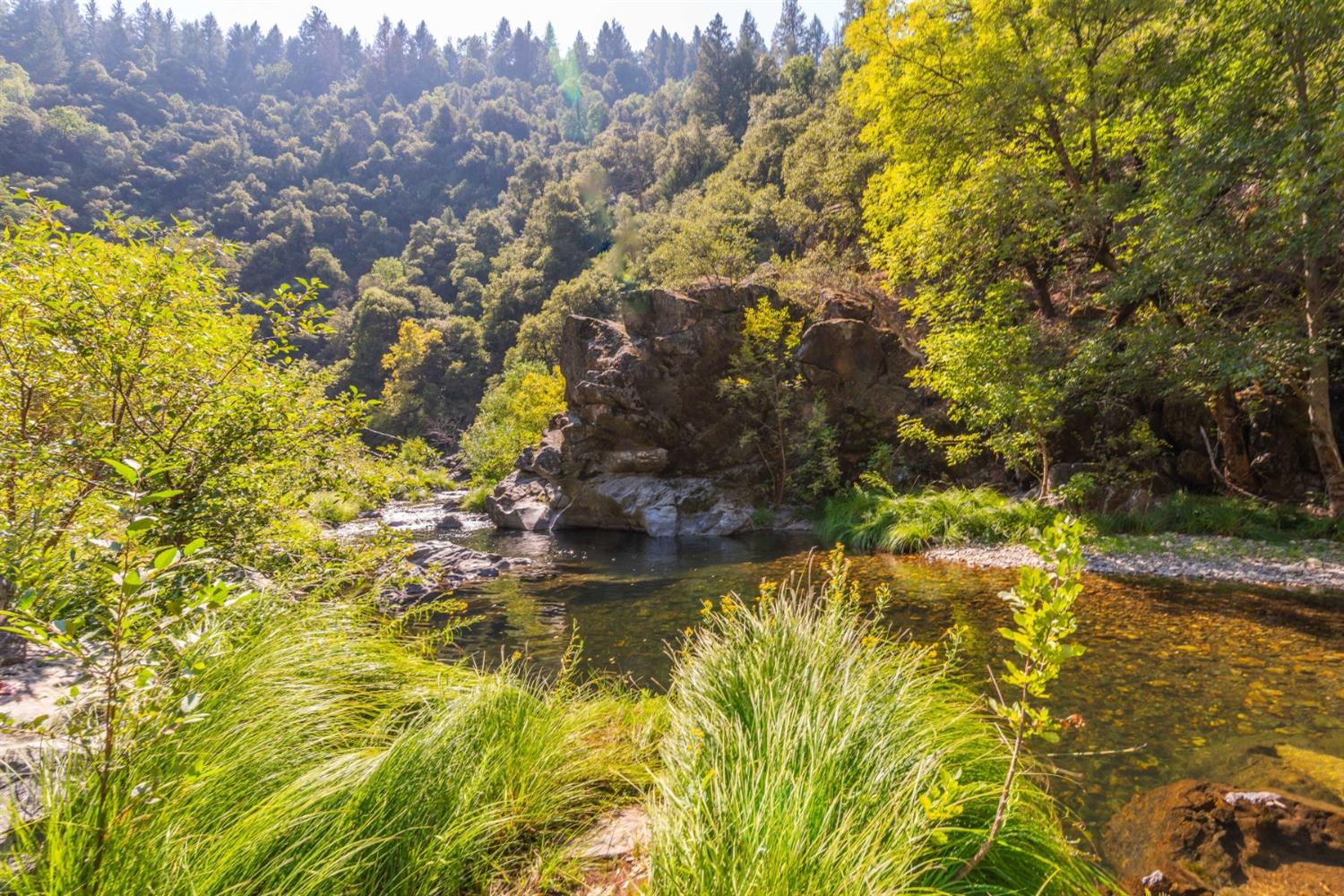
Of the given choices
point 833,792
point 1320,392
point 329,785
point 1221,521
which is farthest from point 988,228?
point 329,785

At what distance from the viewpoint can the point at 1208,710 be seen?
4.31 m

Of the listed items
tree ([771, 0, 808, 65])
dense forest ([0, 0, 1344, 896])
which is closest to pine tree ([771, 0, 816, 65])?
tree ([771, 0, 808, 65])

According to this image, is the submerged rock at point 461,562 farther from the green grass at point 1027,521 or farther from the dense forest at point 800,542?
the green grass at point 1027,521

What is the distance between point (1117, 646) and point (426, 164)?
108 metres

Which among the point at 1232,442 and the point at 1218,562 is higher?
the point at 1232,442

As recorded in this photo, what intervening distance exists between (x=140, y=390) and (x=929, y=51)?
14.9m

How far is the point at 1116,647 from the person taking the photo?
5625 mm

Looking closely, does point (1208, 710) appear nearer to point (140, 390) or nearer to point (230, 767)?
point (230, 767)

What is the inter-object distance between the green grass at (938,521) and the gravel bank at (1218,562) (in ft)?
3.38

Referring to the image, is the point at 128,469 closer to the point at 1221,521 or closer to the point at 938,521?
the point at 938,521

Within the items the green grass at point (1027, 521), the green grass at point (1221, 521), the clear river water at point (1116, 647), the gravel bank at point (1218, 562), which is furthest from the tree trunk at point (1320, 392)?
the clear river water at point (1116, 647)

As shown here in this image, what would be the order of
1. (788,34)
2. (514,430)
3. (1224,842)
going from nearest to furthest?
(1224,842) → (514,430) → (788,34)

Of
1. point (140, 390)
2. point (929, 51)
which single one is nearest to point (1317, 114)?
point (929, 51)

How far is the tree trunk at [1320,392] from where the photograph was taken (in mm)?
8148
